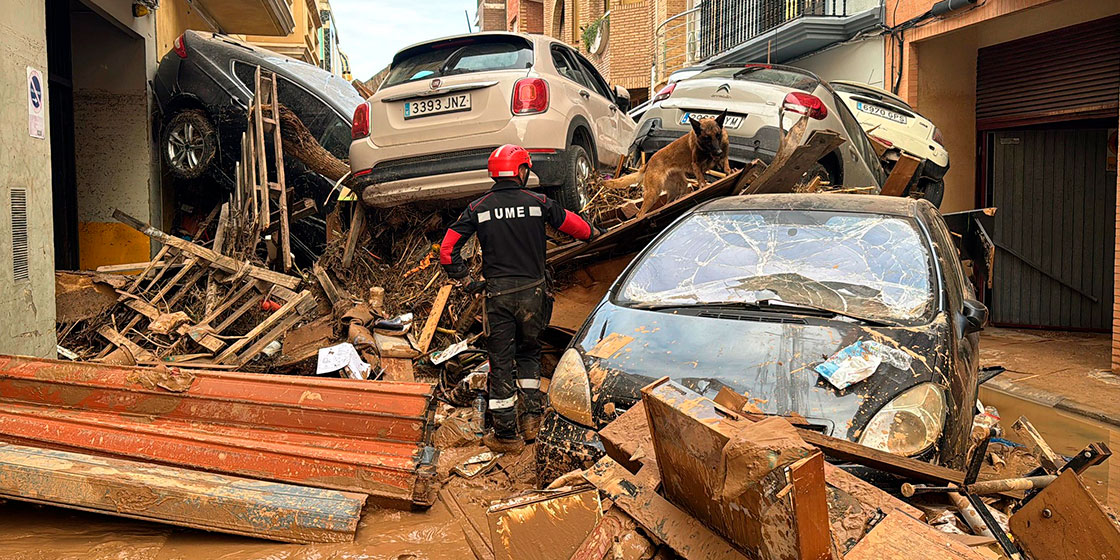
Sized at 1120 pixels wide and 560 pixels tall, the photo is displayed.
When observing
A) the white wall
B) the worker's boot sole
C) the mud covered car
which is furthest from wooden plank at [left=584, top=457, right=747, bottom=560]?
the white wall

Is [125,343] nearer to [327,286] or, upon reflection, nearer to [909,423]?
[327,286]

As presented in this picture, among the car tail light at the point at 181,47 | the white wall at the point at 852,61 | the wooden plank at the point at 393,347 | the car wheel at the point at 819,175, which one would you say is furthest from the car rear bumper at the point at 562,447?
the white wall at the point at 852,61

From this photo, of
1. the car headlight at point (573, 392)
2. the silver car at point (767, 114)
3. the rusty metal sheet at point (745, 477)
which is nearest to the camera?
the rusty metal sheet at point (745, 477)

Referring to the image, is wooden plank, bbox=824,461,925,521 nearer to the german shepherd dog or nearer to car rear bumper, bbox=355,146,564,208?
the german shepherd dog

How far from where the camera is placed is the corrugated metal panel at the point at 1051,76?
10375 millimetres

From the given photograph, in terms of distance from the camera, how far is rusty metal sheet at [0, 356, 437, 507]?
383 cm

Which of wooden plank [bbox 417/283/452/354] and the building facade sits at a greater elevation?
the building facade

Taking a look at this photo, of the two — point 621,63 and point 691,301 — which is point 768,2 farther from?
point 691,301

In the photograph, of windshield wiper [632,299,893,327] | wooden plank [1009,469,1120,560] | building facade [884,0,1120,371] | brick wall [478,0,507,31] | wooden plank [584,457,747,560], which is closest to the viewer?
wooden plank [584,457,747,560]

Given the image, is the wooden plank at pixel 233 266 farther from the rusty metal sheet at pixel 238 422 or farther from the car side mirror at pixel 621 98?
the car side mirror at pixel 621 98

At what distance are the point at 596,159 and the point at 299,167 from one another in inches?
137

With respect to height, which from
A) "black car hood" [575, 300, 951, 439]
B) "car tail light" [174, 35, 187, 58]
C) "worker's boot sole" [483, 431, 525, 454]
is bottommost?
"worker's boot sole" [483, 431, 525, 454]

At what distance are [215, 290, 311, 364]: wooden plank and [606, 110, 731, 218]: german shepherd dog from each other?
292 cm

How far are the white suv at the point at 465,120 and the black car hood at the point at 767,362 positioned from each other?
3.19 m
